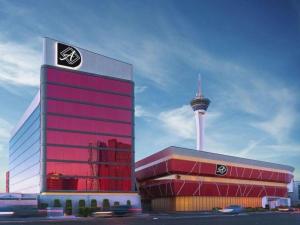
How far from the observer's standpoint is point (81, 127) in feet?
309

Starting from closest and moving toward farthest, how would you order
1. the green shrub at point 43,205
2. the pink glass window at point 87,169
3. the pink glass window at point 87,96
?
the green shrub at point 43,205 → the pink glass window at point 87,169 → the pink glass window at point 87,96

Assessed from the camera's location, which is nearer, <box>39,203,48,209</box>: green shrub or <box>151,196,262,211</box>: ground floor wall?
<box>39,203,48,209</box>: green shrub

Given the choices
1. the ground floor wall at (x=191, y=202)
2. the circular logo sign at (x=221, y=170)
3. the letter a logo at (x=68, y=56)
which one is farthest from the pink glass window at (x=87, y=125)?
the circular logo sign at (x=221, y=170)

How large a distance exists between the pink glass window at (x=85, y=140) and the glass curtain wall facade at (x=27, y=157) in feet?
13.6

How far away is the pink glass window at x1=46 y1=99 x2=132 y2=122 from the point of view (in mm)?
92062

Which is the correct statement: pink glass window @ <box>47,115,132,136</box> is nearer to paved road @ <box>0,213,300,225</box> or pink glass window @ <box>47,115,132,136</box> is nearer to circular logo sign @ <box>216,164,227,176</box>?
circular logo sign @ <box>216,164,227,176</box>

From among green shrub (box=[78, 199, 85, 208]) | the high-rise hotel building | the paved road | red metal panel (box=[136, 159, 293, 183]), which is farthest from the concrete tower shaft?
the paved road

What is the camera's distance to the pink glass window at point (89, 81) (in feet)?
307

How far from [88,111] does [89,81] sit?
6.71 meters

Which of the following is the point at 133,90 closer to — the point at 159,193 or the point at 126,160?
the point at 126,160

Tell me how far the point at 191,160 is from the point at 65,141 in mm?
34790

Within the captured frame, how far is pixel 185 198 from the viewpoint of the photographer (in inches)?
4444

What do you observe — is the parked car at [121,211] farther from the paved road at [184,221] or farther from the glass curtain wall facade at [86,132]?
the glass curtain wall facade at [86,132]

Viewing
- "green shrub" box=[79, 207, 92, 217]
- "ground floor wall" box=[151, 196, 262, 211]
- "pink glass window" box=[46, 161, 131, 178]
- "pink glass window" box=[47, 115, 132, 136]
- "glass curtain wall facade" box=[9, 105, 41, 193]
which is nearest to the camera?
"green shrub" box=[79, 207, 92, 217]
